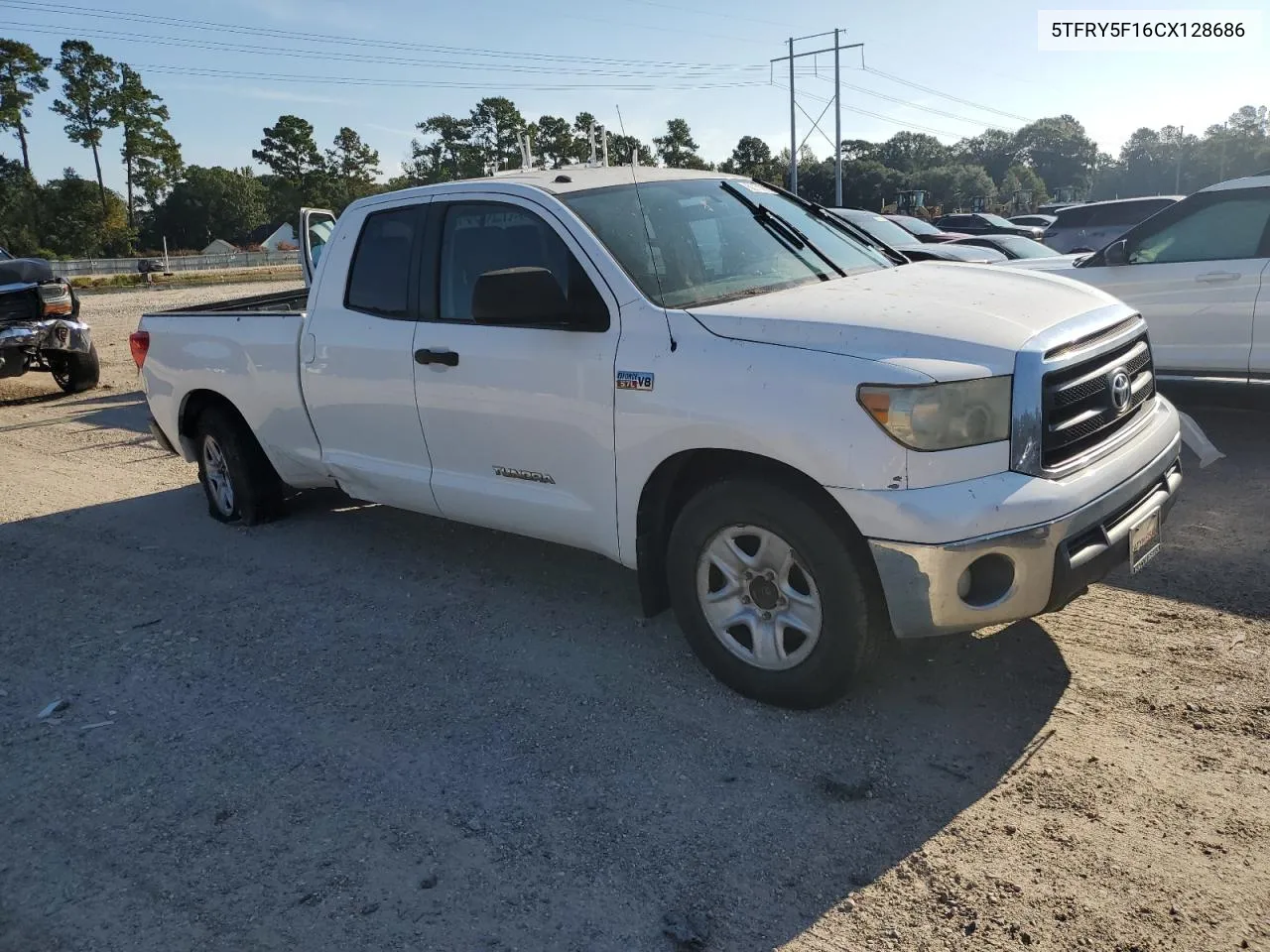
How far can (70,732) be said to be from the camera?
3922 millimetres

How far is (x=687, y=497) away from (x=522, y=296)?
1.02m

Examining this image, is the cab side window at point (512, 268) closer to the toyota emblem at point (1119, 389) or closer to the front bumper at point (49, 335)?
the toyota emblem at point (1119, 389)

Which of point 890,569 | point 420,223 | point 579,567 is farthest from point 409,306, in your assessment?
point 890,569

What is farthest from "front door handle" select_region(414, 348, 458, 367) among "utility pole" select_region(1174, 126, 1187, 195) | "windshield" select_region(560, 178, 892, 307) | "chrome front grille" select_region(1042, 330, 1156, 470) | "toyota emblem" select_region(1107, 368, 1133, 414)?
"utility pole" select_region(1174, 126, 1187, 195)

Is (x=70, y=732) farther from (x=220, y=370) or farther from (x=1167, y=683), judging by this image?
(x=1167, y=683)

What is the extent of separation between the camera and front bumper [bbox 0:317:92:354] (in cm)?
1159

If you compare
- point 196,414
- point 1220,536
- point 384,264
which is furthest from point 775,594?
point 196,414

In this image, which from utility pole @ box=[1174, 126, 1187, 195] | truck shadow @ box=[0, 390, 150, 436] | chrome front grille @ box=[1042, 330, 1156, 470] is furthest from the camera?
utility pole @ box=[1174, 126, 1187, 195]

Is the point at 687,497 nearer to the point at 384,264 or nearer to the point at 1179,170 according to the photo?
the point at 384,264

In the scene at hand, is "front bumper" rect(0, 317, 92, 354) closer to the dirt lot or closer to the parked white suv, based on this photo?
the dirt lot

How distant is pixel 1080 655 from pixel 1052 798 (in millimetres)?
1055

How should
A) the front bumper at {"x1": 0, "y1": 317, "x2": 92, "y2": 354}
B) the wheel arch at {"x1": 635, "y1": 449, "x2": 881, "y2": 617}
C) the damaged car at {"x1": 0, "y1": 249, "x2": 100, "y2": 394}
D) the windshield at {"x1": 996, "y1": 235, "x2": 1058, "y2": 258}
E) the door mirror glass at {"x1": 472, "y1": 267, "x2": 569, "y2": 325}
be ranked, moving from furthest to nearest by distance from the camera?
the windshield at {"x1": 996, "y1": 235, "x2": 1058, "y2": 258} < the damaged car at {"x1": 0, "y1": 249, "x2": 100, "y2": 394} < the front bumper at {"x1": 0, "y1": 317, "x2": 92, "y2": 354} < the door mirror glass at {"x1": 472, "y1": 267, "x2": 569, "y2": 325} < the wheel arch at {"x1": 635, "y1": 449, "x2": 881, "y2": 617}

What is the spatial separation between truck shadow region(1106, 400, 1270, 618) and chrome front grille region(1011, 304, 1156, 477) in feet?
1.92

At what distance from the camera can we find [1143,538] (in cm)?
360
